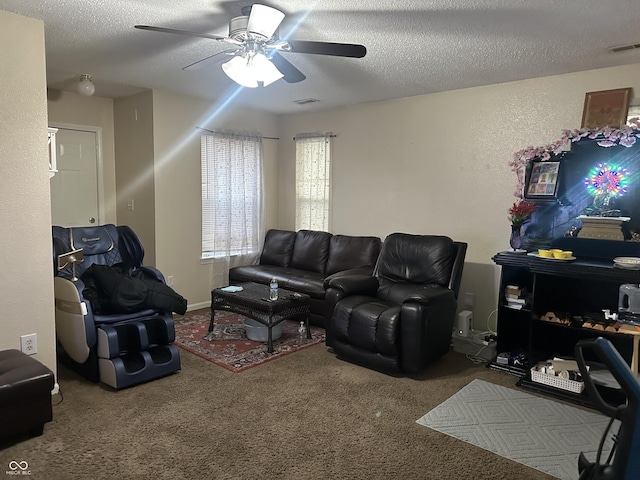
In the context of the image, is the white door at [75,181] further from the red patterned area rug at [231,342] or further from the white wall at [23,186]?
the white wall at [23,186]

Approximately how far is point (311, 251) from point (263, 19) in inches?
124

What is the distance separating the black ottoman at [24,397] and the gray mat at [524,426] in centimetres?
212

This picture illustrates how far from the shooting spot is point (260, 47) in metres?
2.67

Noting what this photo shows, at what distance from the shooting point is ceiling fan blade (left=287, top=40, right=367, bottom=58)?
2.46 metres

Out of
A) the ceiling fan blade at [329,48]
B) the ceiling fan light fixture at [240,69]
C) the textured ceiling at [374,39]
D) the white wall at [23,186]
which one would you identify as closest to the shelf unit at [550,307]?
the textured ceiling at [374,39]

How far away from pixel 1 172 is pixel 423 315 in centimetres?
286

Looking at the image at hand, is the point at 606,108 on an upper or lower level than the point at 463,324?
upper

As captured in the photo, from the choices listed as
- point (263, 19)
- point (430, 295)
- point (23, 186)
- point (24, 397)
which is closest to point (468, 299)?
point (430, 295)

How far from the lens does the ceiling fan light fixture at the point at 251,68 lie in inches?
107

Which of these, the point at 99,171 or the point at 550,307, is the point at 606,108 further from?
the point at 99,171

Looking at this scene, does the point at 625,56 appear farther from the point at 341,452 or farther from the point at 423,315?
the point at 341,452

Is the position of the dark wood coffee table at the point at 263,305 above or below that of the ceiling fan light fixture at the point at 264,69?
below

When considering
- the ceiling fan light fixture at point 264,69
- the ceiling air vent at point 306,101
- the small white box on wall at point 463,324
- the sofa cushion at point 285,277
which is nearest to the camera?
the ceiling fan light fixture at point 264,69

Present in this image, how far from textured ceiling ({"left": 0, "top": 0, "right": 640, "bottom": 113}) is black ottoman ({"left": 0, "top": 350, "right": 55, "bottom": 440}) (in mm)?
2009
